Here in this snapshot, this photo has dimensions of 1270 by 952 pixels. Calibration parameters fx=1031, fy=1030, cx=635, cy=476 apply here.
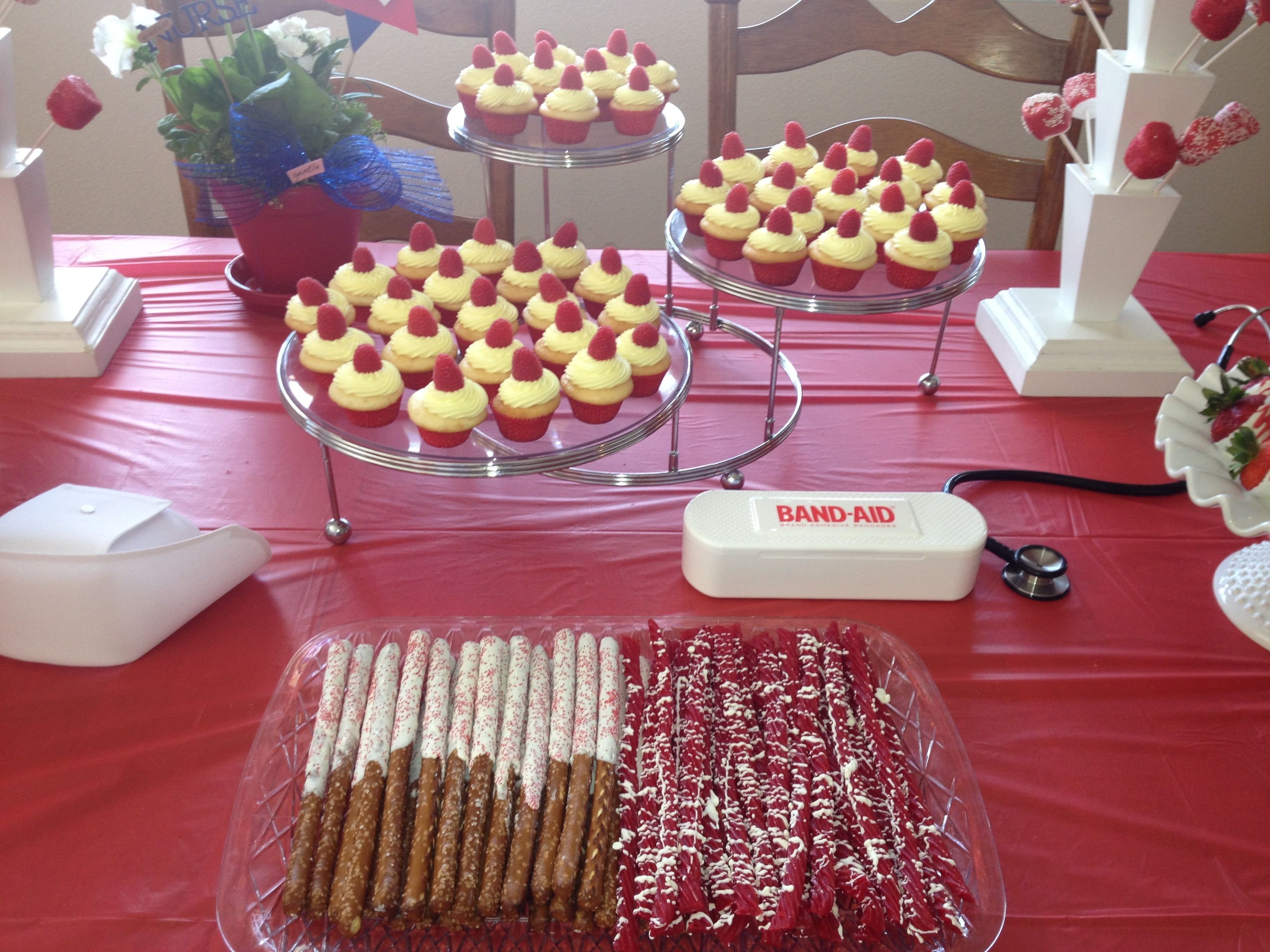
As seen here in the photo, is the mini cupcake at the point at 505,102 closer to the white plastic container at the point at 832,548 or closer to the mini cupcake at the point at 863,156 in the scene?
the mini cupcake at the point at 863,156

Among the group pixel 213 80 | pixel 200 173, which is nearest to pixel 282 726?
pixel 200 173

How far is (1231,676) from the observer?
1.08 metres

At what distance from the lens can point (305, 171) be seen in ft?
4.88

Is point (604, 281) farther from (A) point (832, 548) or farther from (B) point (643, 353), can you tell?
(A) point (832, 548)

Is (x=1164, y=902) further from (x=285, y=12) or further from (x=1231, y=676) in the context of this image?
(x=285, y=12)

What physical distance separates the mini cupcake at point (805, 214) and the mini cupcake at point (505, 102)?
0.43 m

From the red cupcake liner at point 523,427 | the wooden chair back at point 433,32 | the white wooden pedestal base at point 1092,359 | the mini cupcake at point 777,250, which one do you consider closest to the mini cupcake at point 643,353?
the red cupcake liner at point 523,427

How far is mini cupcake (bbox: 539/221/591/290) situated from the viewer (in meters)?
1.41

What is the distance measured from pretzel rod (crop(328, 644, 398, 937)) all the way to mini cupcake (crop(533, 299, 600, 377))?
0.39m

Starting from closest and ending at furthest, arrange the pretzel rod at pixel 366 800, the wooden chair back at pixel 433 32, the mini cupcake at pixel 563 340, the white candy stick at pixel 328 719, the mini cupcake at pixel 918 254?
the pretzel rod at pixel 366 800, the white candy stick at pixel 328 719, the mini cupcake at pixel 563 340, the mini cupcake at pixel 918 254, the wooden chair back at pixel 433 32

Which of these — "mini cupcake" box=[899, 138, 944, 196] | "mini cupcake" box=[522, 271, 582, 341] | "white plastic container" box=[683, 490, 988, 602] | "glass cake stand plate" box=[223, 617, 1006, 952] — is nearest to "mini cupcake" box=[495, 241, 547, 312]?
"mini cupcake" box=[522, 271, 582, 341]

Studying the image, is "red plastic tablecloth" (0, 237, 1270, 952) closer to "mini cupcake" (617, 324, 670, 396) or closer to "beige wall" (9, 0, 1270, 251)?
"mini cupcake" (617, 324, 670, 396)

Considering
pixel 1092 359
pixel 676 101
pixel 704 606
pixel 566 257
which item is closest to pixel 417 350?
pixel 566 257

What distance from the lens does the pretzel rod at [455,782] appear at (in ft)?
2.58
